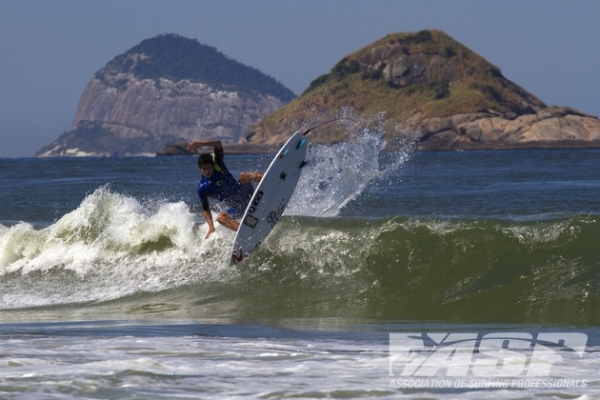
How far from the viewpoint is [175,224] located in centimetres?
Result: 1360

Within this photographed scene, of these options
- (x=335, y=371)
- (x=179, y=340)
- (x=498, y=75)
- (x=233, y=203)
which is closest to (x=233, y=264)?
(x=233, y=203)

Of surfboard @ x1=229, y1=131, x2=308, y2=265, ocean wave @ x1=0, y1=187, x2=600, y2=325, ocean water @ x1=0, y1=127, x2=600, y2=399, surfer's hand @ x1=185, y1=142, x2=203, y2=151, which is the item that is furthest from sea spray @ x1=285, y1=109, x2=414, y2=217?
surfer's hand @ x1=185, y1=142, x2=203, y2=151

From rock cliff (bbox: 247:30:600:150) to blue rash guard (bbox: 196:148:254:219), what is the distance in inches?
3160

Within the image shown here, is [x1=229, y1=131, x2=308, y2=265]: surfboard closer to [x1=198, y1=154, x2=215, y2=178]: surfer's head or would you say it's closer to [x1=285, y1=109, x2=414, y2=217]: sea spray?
[x1=198, y1=154, x2=215, y2=178]: surfer's head

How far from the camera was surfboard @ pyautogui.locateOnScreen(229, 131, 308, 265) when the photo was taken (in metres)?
11.6

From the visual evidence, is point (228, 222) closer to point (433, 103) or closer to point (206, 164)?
point (206, 164)

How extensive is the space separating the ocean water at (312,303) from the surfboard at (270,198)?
1.30ft

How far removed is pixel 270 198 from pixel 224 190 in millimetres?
631

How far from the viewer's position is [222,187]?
37.5 ft

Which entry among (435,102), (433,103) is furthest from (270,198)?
Answer: (435,102)

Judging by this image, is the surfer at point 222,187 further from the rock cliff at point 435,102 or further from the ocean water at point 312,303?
the rock cliff at point 435,102

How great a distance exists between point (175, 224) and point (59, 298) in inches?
84.3

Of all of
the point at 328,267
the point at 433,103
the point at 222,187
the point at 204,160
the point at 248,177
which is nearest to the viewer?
the point at 204,160

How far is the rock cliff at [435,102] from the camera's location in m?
112
